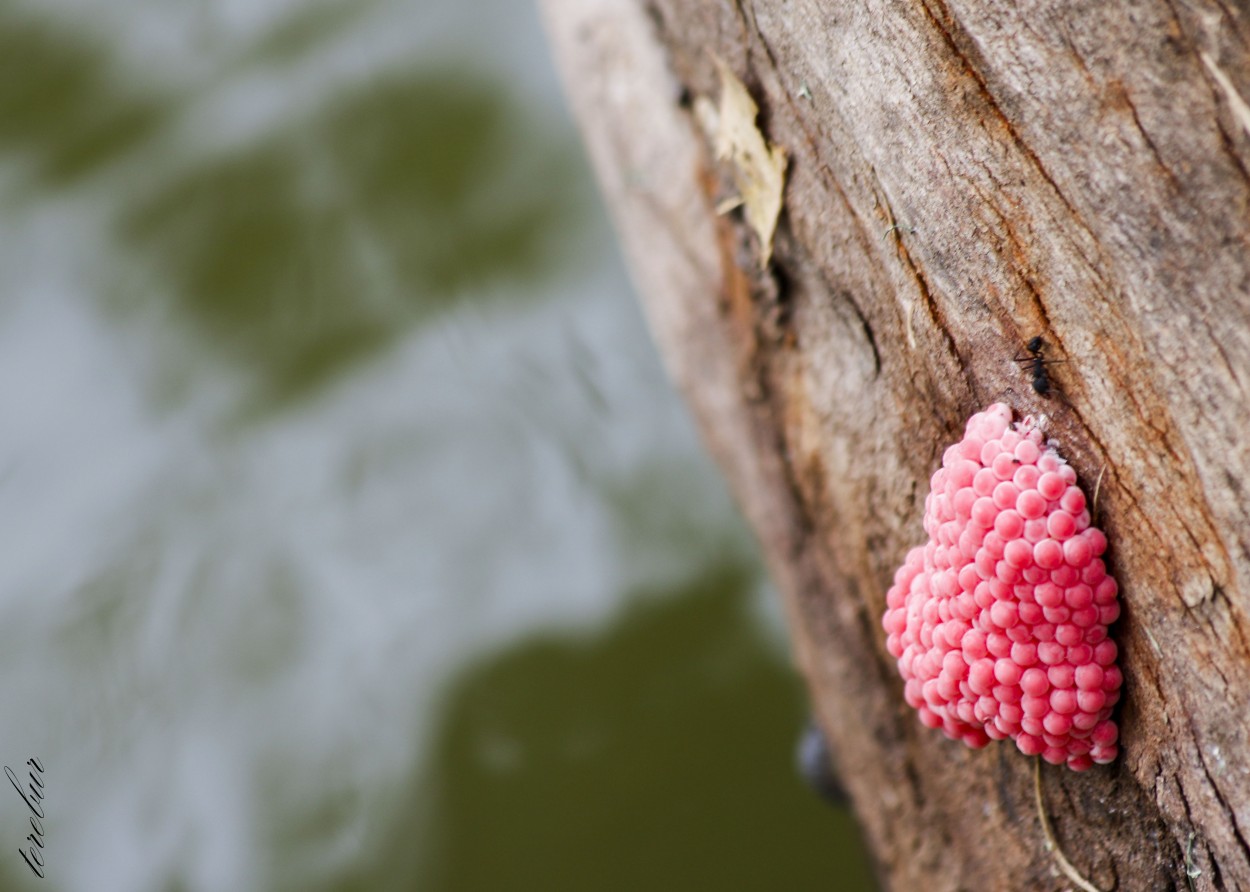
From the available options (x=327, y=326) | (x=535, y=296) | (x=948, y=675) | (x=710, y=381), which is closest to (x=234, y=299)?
(x=327, y=326)

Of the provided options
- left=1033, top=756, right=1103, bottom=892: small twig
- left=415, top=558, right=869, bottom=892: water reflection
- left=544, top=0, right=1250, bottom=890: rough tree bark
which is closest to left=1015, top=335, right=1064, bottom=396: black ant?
left=544, top=0, right=1250, bottom=890: rough tree bark

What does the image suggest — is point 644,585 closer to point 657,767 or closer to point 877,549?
point 657,767
